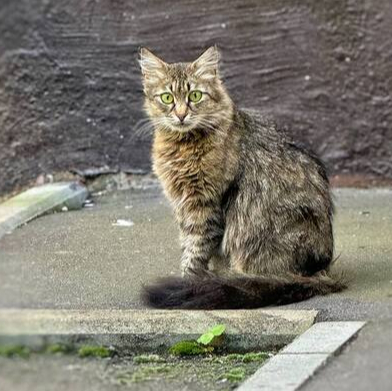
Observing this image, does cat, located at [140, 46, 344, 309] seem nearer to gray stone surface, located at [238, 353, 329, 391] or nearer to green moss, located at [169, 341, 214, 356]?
green moss, located at [169, 341, 214, 356]

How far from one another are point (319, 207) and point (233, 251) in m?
0.48

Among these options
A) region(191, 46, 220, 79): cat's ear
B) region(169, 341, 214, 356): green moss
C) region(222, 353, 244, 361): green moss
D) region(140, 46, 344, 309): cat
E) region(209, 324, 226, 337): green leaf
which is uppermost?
region(191, 46, 220, 79): cat's ear

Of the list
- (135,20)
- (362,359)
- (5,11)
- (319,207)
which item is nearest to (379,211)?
(319,207)

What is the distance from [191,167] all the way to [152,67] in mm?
585

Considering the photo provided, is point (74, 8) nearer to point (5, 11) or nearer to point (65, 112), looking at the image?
point (65, 112)

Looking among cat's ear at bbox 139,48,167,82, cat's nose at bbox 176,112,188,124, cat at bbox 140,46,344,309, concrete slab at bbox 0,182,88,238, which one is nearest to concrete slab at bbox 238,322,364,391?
cat at bbox 140,46,344,309

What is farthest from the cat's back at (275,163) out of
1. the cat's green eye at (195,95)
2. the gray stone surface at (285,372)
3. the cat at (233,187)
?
the gray stone surface at (285,372)

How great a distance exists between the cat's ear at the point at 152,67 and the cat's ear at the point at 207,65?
16 centimetres

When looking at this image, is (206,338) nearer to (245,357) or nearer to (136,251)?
(245,357)

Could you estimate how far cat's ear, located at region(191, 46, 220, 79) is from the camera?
541 centimetres

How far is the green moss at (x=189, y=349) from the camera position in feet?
14.3

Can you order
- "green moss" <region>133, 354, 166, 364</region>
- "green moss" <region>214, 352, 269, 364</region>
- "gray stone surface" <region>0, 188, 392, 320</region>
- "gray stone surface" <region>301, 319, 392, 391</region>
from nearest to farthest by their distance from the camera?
"gray stone surface" <region>301, 319, 392, 391</region> → "green moss" <region>133, 354, 166, 364</region> → "green moss" <region>214, 352, 269, 364</region> → "gray stone surface" <region>0, 188, 392, 320</region>

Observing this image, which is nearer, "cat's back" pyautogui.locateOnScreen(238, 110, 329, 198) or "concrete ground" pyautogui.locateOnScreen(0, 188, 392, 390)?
"concrete ground" pyautogui.locateOnScreen(0, 188, 392, 390)

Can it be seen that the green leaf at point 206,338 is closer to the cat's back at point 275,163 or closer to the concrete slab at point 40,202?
the cat's back at point 275,163
